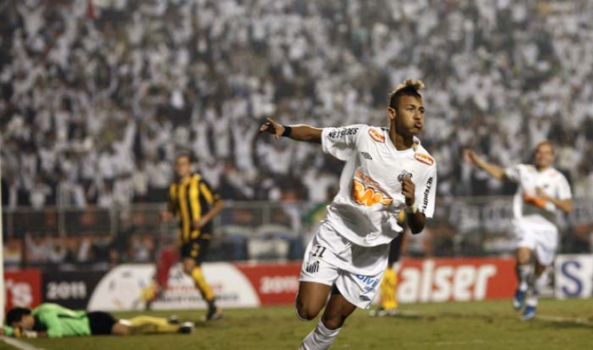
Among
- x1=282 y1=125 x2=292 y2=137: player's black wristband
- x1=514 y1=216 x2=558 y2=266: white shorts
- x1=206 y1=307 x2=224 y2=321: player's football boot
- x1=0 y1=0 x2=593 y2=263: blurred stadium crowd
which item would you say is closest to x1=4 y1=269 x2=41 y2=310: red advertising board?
x1=0 y1=0 x2=593 y2=263: blurred stadium crowd

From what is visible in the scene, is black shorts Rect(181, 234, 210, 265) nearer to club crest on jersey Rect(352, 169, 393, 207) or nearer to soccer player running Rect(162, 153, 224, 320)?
soccer player running Rect(162, 153, 224, 320)

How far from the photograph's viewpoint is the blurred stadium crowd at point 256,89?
23547 millimetres

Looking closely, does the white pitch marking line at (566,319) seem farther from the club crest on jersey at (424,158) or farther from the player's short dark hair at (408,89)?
the player's short dark hair at (408,89)

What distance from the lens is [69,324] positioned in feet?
42.9

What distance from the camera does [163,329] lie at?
13375 mm

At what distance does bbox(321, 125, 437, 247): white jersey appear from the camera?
332 inches

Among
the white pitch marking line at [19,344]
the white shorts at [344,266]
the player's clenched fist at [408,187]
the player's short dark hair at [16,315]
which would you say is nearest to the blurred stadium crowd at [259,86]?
the player's short dark hair at [16,315]

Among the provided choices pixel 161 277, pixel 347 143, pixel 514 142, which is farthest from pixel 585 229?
pixel 347 143

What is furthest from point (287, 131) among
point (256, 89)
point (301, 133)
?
point (256, 89)

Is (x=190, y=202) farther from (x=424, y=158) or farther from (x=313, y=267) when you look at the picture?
(x=424, y=158)

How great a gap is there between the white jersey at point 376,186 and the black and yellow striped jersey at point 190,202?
7.37 metres

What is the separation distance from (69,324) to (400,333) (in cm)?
426

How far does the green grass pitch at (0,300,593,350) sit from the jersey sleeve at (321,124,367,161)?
3594 millimetres

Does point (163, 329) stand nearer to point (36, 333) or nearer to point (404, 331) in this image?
point (36, 333)
